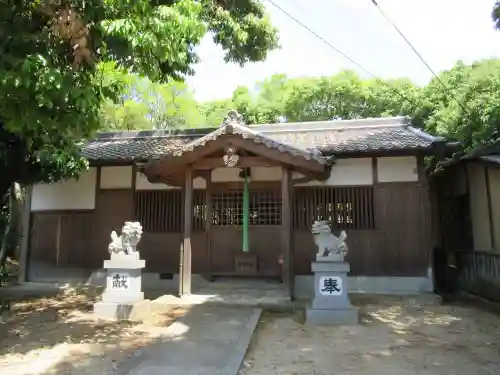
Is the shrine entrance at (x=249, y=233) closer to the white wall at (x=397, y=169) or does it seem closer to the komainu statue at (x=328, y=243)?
the white wall at (x=397, y=169)

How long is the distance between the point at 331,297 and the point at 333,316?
14.3 inches

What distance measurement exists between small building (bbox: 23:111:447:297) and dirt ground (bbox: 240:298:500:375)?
6.40 ft

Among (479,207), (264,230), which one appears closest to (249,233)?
(264,230)

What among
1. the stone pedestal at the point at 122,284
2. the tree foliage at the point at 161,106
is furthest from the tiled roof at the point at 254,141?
the tree foliage at the point at 161,106

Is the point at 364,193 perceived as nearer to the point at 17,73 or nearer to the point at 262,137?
the point at 262,137

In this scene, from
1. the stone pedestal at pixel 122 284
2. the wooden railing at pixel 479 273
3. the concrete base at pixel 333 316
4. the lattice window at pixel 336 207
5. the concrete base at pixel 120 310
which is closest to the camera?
the concrete base at pixel 333 316

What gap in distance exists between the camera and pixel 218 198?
12.3 m

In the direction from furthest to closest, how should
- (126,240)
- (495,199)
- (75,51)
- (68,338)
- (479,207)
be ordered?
(479,207) → (495,199) → (126,240) → (68,338) → (75,51)

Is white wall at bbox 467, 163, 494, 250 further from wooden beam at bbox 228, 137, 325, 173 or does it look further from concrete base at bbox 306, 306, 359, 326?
concrete base at bbox 306, 306, 359, 326

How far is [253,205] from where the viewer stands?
12.2 meters

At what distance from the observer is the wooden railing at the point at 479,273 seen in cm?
1030

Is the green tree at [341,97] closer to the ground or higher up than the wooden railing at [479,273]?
higher up

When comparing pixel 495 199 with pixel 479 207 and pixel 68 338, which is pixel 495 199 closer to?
pixel 479 207

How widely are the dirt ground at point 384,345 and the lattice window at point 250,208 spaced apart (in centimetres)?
359
